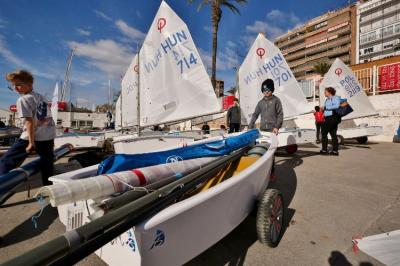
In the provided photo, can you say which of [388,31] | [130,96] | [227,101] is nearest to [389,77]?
[227,101]

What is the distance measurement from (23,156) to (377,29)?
71.7 metres

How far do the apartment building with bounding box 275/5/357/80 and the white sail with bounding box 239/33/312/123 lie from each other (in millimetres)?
49858

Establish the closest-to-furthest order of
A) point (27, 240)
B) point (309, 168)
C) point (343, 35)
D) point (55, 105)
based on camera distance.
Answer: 1. point (27, 240)
2. point (309, 168)
3. point (55, 105)
4. point (343, 35)

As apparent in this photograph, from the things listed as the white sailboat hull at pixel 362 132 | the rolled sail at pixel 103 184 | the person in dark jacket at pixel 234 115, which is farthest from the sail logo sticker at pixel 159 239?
the white sailboat hull at pixel 362 132

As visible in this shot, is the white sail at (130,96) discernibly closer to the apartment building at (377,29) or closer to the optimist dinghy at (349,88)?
the optimist dinghy at (349,88)

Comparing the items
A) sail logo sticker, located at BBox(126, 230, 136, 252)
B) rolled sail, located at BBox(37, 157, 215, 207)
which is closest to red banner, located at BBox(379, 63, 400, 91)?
rolled sail, located at BBox(37, 157, 215, 207)

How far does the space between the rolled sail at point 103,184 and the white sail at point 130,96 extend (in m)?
6.49

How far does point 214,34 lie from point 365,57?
57924 millimetres

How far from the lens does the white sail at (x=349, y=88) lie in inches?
371

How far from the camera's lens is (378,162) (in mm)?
5641


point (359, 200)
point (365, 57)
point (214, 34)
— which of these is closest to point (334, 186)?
point (359, 200)

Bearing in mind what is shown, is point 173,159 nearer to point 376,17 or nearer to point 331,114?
point 331,114

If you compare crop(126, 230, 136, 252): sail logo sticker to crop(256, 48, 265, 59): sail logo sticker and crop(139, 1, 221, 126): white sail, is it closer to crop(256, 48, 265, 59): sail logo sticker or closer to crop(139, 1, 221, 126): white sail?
crop(139, 1, 221, 126): white sail

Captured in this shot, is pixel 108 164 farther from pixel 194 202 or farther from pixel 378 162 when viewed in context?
pixel 378 162
